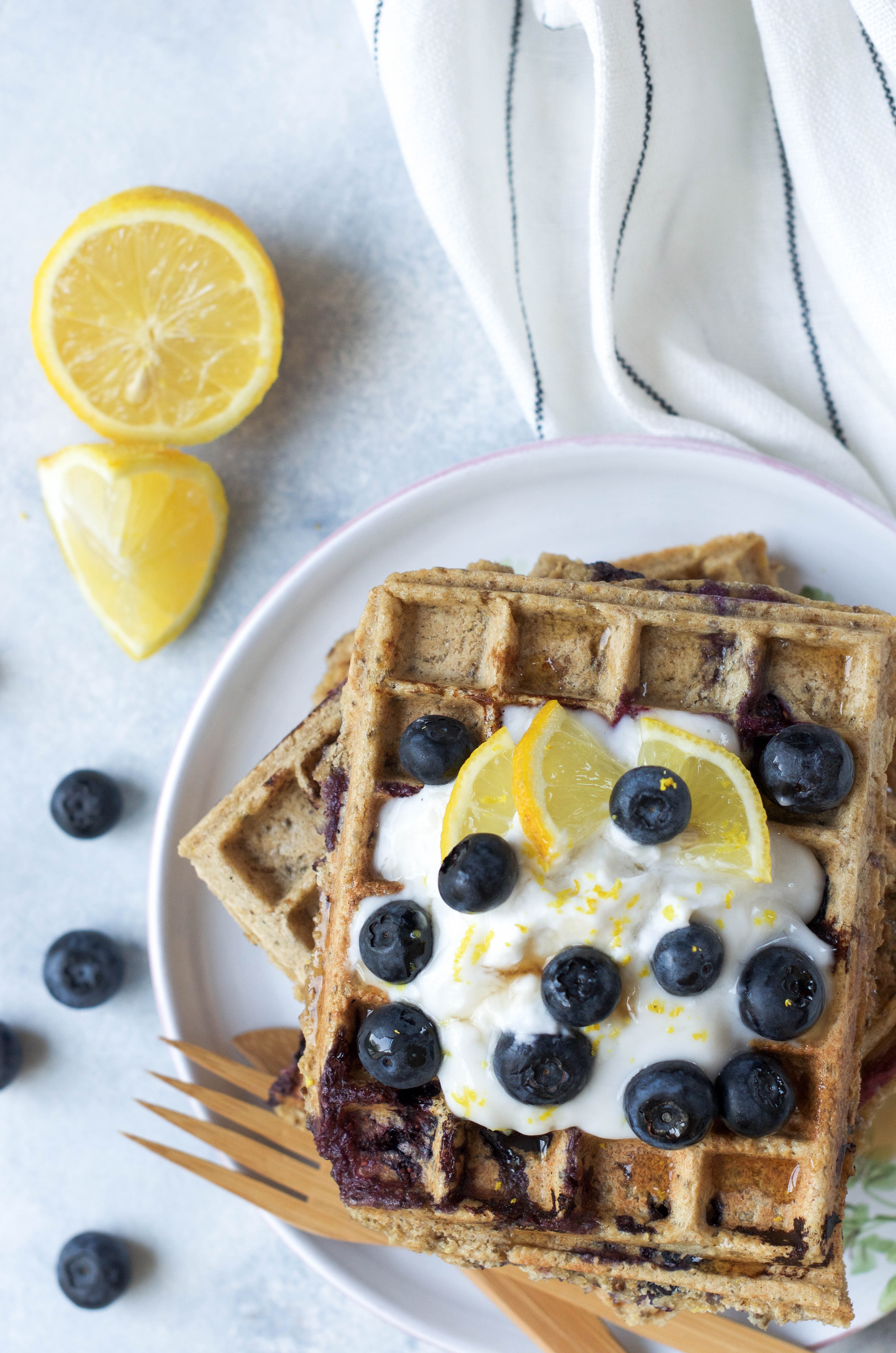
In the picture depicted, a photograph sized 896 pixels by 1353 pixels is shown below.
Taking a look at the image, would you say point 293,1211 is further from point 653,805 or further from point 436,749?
point 653,805

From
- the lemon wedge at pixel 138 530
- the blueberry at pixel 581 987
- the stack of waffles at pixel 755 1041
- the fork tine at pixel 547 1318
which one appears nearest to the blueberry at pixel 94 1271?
the fork tine at pixel 547 1318

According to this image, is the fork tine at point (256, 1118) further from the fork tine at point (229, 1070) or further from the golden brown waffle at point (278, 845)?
the golden brown waffle at point (278, 845)

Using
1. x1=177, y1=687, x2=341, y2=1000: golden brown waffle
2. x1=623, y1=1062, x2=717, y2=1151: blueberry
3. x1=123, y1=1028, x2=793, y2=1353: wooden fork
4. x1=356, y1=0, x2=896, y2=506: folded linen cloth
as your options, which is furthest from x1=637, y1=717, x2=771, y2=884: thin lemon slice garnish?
x1=123, y1=1028, x2=793, y2=1353: wooden fork

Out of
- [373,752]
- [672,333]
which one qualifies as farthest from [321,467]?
[373,752]

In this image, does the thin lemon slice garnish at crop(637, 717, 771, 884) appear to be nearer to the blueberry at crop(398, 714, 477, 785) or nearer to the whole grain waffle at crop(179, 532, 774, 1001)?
the blueberry at crop(398, 714, 477, 785)

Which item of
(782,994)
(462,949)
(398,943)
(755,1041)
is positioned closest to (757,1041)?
(755,1041)

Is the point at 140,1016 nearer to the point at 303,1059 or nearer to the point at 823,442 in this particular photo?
the point at 303,1059
